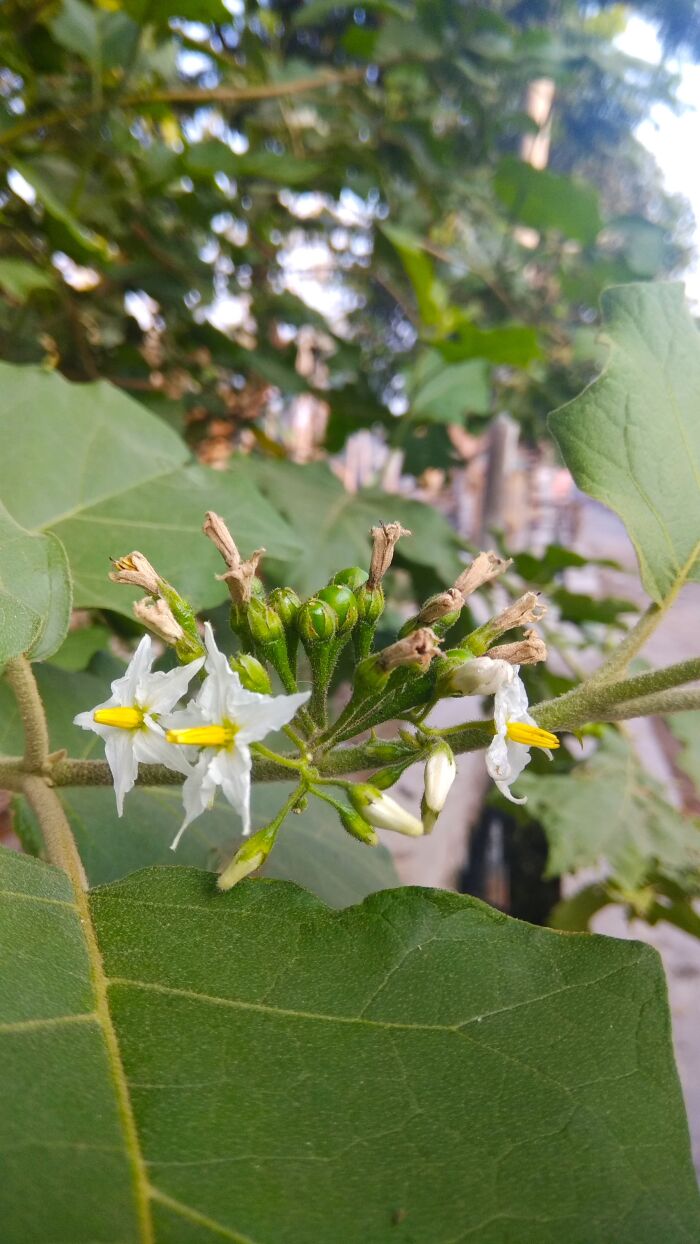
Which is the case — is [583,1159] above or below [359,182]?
below

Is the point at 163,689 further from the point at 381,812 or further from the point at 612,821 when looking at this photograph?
the point at 612,821

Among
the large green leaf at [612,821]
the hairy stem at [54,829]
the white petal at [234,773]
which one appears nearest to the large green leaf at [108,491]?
the hairy stem at [54,829]

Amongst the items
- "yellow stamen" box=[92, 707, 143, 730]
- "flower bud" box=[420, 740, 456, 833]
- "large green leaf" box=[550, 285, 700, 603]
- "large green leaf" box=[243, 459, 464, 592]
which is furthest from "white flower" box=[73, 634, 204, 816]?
"large green leaf" box=[243, 459, 464, 592]

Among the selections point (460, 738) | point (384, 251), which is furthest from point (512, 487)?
point (460, 738)

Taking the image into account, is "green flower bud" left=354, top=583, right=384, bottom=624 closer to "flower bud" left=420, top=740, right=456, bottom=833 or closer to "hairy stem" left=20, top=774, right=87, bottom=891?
"flower bud" left=420, top=740, right=456, bottom=833

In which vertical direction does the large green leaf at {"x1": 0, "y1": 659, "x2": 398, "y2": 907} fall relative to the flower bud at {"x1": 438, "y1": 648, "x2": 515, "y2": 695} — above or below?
below

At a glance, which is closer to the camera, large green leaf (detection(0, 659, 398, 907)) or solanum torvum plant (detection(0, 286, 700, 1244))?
solanum torvum plant (detection(0, 286, 700, 1244))

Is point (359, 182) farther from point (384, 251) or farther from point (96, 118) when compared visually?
point (96, 118)
